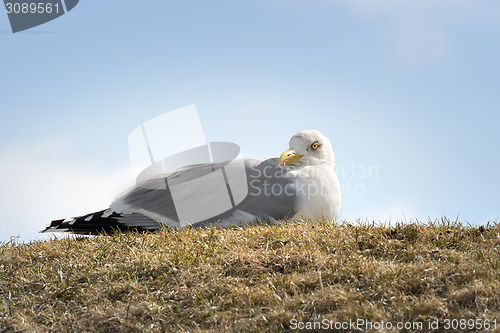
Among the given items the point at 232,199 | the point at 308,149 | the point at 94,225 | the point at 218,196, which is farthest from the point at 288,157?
the point at 94,225

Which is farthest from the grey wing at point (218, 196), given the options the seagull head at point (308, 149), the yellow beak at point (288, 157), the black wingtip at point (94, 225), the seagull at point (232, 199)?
the seagull head at point (308, 149)

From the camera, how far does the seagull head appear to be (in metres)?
8.98

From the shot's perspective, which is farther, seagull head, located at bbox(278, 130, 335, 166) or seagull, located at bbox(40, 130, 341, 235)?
seagull head, located at bbox(278, 130, 335, 166)

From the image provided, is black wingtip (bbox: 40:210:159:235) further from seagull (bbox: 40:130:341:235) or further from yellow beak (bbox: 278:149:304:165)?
yellow beak (bbox: 278:149:304:165)

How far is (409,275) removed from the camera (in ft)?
17.1

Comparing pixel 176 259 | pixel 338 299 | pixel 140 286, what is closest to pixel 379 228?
pixel 338 299

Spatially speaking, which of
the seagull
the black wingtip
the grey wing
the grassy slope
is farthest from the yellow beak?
the black wingtip

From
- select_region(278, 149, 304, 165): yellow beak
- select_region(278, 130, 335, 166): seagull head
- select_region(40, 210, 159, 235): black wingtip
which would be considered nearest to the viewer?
select_region(40, 210, 159, 235): black wingtip

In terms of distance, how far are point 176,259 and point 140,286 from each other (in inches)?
22.4

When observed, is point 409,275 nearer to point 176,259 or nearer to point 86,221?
point 176,259

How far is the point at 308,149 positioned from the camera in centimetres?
910

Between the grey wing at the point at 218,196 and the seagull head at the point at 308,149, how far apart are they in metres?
0.44

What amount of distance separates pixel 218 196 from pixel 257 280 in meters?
3.11

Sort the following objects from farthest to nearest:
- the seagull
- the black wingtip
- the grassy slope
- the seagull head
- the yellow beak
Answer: the seagull head → the yellow beak → the seagull → the black wingtip → the grassy slope
